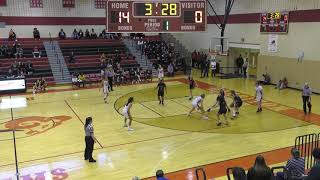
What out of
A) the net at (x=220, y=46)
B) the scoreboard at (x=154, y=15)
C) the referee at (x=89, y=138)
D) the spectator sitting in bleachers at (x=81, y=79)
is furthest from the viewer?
the net at (x=220, y=46)

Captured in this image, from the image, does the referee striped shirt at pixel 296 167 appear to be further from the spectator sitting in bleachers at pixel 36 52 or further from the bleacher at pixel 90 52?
the spectator sitting in bleachers at pixel 36 52

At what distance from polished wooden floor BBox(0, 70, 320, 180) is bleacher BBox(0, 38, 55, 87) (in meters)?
5.48

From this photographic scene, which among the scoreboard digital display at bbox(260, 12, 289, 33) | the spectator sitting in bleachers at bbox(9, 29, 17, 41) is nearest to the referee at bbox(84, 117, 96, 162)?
the scoreboard digital display at bbox(260, 12, 289, 33)

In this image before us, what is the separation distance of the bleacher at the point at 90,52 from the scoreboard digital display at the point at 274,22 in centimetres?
1166

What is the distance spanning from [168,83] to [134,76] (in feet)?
9.33

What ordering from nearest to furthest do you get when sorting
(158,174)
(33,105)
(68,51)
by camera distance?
1. (158,174)
2. (33,105)
3. (68,51)

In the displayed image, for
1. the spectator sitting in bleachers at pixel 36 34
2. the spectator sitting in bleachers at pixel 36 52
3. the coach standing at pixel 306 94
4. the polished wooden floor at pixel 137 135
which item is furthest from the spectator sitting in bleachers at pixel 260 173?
the spectator sitting in bleachers at pixel 36 34

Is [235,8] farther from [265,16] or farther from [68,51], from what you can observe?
[68,51]

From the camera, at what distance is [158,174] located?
7.22m

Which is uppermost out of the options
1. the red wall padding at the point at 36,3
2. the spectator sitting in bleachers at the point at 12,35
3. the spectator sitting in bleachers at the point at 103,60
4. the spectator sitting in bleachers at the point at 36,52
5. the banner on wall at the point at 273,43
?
→ the red wall padding at the point at 36,3

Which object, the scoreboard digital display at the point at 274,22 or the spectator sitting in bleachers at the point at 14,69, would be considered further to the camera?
the spectator sitting in bleachers at the point at 14,69

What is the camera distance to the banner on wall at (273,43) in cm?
2705

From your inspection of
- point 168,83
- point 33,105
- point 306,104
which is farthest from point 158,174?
point 168,83

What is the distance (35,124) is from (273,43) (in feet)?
60.9
